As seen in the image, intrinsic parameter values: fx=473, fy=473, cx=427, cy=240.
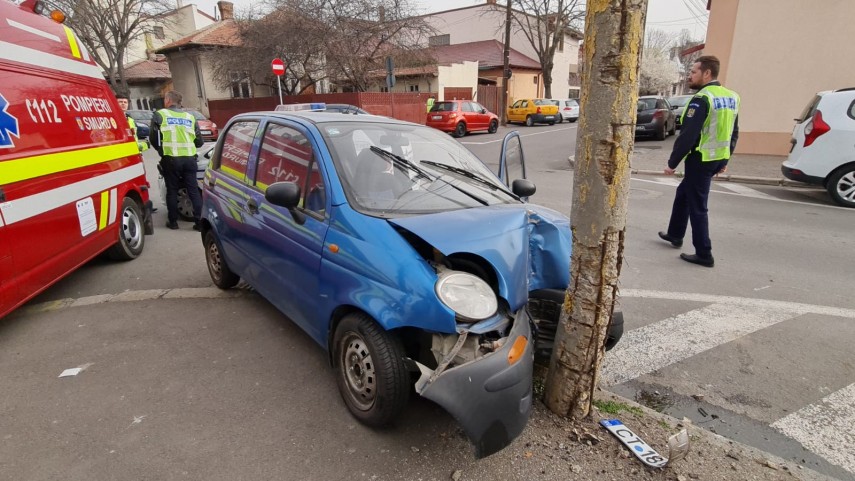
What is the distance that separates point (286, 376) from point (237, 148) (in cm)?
200

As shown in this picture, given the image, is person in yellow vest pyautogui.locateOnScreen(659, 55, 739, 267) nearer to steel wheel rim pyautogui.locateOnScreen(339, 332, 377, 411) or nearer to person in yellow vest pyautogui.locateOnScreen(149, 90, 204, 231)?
steel wheel rim pyautogui.locateOnScreen(339, 332, 377, 411)

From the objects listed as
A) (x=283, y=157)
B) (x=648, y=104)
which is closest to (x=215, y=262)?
(x=283, y=157)

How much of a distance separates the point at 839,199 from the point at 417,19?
1970cm

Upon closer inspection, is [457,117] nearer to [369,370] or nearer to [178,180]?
[178,180]

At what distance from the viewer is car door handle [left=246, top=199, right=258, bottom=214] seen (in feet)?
11.3

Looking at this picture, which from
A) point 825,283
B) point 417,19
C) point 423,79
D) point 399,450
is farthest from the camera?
point 423,79

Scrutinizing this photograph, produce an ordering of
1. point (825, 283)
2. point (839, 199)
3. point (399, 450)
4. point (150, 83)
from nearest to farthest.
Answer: point (399, 450)
point (825, 283)
point (839, 199)
point (150, 83)

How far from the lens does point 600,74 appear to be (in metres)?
2.09

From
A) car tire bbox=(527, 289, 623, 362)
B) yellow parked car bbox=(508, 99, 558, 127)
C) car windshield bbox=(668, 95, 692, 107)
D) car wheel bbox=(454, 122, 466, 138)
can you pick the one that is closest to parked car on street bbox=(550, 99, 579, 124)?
yellow parked car bbox=(508, 99, 558, 127)

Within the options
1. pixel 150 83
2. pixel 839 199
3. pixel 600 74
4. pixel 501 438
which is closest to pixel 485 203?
pixel 600 74

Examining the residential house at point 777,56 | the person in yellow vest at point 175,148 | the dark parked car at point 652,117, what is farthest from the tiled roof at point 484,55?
the person in yellow vest at point 175,148

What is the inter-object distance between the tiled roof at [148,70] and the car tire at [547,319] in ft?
130

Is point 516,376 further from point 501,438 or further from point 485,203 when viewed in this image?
point 485,203

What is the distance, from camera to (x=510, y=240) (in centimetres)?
255
